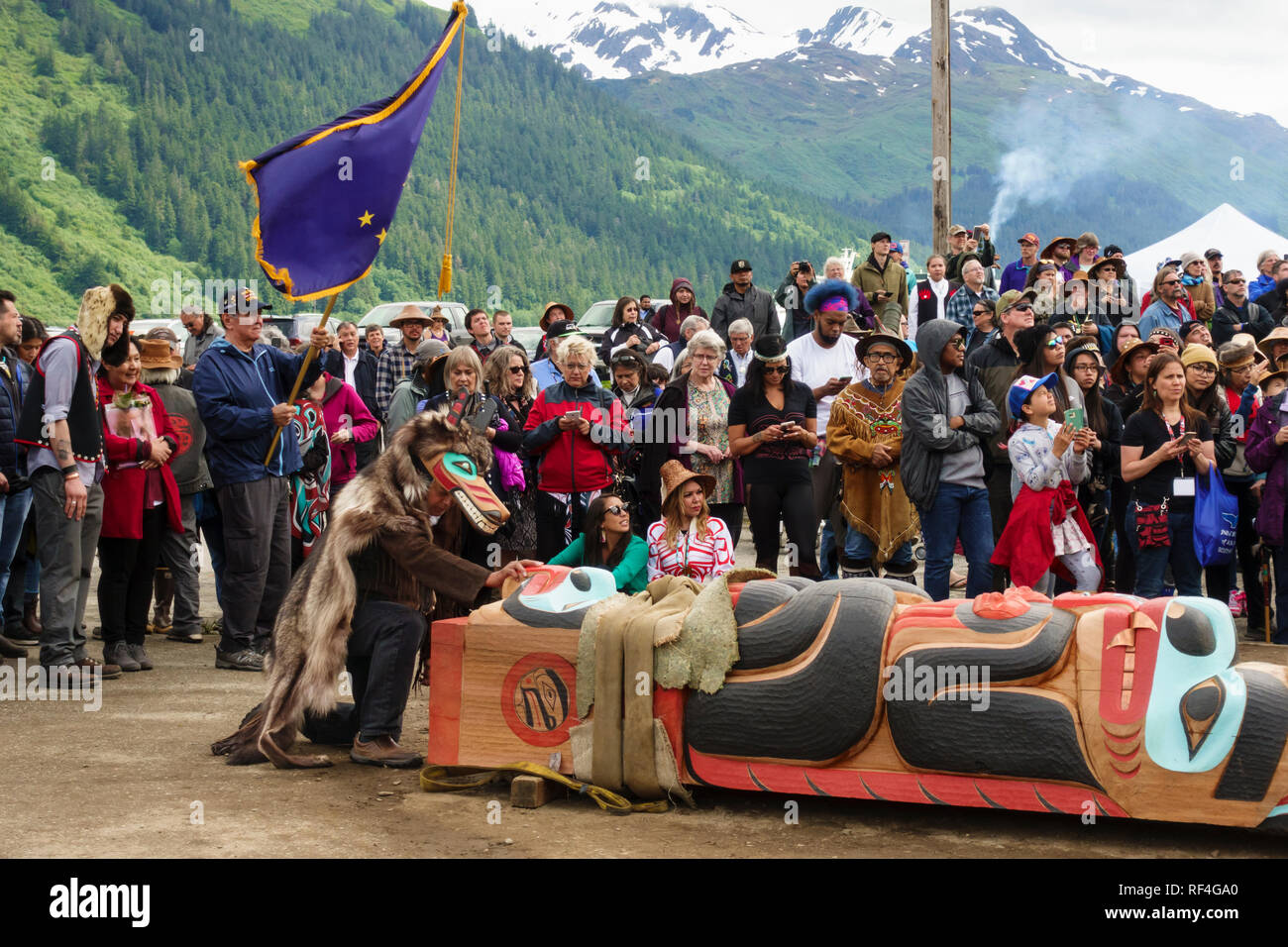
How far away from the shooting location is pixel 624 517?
7008 millimetres

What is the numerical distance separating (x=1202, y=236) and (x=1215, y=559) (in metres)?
13.3

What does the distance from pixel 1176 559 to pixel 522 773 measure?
15.8ft

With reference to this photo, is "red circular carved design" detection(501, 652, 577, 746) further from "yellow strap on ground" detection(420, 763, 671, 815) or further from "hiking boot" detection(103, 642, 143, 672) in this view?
"hiking boot" detection(103, 642, 143, 672)

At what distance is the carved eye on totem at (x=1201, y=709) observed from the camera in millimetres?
4480

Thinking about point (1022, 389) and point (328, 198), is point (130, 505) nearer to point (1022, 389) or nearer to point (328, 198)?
point (328, 198)

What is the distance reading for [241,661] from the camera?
7.87 meters

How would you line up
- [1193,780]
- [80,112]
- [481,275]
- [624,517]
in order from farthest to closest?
[481,275], [80,112], [624,517], [1193,780]

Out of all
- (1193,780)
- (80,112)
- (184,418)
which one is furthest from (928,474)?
(80,112)

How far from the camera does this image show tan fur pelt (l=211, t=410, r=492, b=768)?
5.80 metres

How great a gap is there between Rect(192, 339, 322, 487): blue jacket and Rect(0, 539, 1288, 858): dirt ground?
81.6 inches

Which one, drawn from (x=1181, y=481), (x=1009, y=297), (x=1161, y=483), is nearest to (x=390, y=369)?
(x=1009, y=297)

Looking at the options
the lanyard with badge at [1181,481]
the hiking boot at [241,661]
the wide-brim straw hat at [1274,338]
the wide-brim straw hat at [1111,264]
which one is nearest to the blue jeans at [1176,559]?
the lanyard with badge at [1181,481]

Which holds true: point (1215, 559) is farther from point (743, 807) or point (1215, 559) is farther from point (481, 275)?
point (481, 275)

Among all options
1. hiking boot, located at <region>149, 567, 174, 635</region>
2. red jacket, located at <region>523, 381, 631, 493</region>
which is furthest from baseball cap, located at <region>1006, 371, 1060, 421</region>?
hiking boot, located at <region>149, 567, 174, 635</region>
